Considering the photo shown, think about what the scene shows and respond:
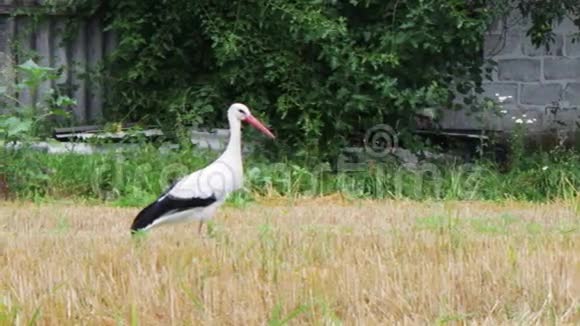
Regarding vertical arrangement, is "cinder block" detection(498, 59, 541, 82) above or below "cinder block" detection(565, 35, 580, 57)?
below

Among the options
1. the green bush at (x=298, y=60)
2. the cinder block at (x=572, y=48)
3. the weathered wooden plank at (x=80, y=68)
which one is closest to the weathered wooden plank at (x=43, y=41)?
the weathered wooden plank at (x=80, y=68)

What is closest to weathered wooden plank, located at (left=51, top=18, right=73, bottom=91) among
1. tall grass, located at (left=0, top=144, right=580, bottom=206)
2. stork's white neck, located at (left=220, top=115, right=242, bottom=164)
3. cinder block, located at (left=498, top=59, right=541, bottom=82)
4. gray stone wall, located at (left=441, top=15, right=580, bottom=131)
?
tall grass, located at (left=0, top=144, right=580, bottom=206)

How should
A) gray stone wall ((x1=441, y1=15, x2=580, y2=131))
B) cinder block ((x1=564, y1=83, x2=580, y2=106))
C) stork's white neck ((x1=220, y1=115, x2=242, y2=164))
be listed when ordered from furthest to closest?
cinder block ((x1=564, y1=83, x2=580, y2=106))
gray stone wall ((x1=441, y1=15, x2=580, y2=131))
stork's white neck ((x1=220, y1=115, x2=242, y2=164))

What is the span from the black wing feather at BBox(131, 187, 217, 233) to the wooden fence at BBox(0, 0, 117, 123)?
18.2ft

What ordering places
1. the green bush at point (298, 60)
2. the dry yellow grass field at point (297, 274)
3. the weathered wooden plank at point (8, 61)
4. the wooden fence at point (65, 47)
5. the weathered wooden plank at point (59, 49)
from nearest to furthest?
1. the dry yellow grass field at point (297, 274)
2. the green bush at point (298, 60)
3. the weathered wooden plank at point (8, 61)
4. the wooden fence at point (65, 47)
5. the weathered wooden plank at point (59, 49)

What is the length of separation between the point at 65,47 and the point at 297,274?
7.96m

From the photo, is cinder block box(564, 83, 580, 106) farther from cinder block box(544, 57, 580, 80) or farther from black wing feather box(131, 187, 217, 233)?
black wing feather box(131, 187, 217, 233)

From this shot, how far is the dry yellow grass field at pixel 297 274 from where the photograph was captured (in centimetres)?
410

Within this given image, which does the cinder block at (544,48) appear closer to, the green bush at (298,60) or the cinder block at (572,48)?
the cinder block at (572,48)

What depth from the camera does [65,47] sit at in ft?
39.7

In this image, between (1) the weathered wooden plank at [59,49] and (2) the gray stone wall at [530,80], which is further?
(2) the gray stone wall at [530,80]

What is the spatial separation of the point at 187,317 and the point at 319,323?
18.8 inches

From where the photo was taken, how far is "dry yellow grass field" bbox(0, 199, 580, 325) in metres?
4.10

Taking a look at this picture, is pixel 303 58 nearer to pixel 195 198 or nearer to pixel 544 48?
pixel 544 48
